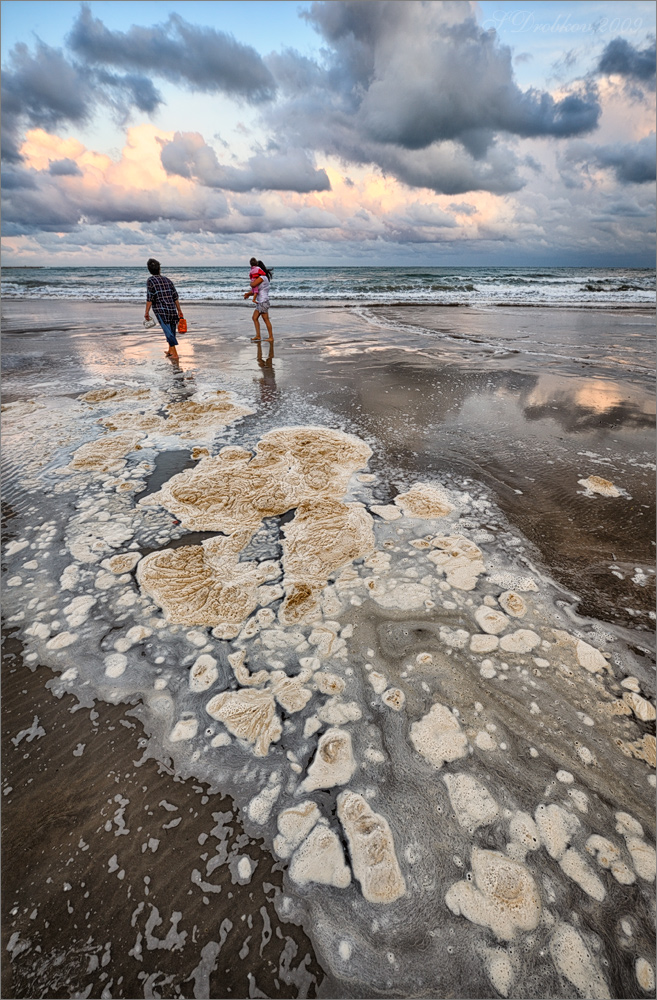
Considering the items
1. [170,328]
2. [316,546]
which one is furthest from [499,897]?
[170,328]

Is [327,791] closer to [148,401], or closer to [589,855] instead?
[589,855]

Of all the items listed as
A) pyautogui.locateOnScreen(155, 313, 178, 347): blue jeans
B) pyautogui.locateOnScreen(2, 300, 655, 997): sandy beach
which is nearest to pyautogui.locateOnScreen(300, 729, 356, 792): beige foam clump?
pyautogui.locateOnScreen(2, 300, 655, 997): sandy beach

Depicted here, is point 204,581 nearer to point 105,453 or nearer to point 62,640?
point 62,640

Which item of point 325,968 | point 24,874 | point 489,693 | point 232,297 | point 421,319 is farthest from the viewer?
point 232,297

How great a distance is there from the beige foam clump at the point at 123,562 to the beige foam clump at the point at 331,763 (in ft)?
5.65

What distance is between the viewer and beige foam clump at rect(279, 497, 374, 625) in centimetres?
238

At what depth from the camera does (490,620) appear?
2.22 metres

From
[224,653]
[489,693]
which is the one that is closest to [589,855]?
[489,693]

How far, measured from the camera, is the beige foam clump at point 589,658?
196 cm

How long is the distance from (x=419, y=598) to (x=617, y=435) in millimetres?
4186

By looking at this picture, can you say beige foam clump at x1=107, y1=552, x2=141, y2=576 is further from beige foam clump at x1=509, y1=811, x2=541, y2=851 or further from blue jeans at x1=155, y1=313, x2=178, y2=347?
blue jeans at x1=155, y1=313, x2=178, y2=347

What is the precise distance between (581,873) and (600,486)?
10.5 ft

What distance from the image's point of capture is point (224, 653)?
206 centimetres

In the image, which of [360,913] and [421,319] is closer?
[360,913]
